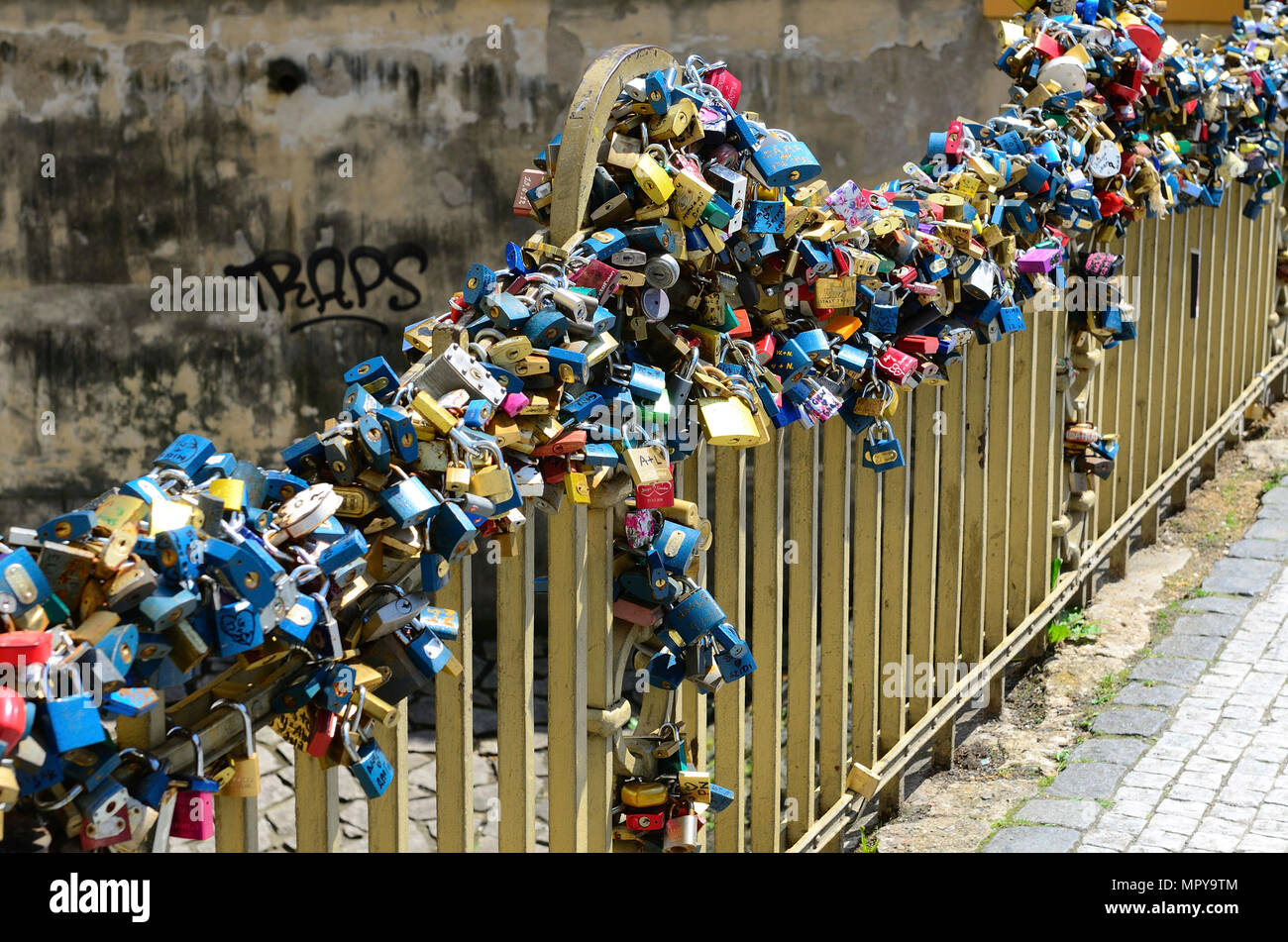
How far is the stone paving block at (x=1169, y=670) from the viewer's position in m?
4.79

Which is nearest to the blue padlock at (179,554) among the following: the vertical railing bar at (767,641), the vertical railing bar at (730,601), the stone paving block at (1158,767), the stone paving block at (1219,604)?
the vertical railing bar at (730,601)

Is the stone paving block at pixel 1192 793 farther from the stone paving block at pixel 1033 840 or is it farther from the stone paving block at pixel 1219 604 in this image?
the stone paving block at pixel 1219 604

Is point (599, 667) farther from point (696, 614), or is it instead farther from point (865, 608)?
point (865, 608)

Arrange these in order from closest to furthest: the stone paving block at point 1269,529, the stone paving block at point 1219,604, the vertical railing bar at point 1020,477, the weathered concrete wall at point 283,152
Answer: the vertical railing bar at point 1020,477
the stone paving block at point 1219,604
the stone paving block at point 1269,529
the weathered concrete wall at point 283,152

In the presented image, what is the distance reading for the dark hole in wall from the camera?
9.38m

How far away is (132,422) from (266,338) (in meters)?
1.18

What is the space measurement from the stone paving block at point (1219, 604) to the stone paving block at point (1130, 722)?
978 mm

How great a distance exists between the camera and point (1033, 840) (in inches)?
149

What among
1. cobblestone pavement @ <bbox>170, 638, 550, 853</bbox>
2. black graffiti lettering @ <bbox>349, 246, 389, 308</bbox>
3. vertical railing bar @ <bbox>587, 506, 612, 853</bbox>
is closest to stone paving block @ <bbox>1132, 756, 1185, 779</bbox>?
vertical railing bar @ <bbox>587, 506, 612, 853</bbox>

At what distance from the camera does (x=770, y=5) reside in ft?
29.8

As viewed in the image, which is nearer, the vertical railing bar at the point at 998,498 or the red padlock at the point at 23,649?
the red padlock at the point at 23,649

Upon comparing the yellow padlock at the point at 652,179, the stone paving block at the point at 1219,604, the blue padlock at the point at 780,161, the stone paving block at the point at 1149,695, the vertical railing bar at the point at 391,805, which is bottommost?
the stone paving block at the point at 1149,695

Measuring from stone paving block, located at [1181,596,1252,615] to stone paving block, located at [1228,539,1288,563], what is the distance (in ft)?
1.72
